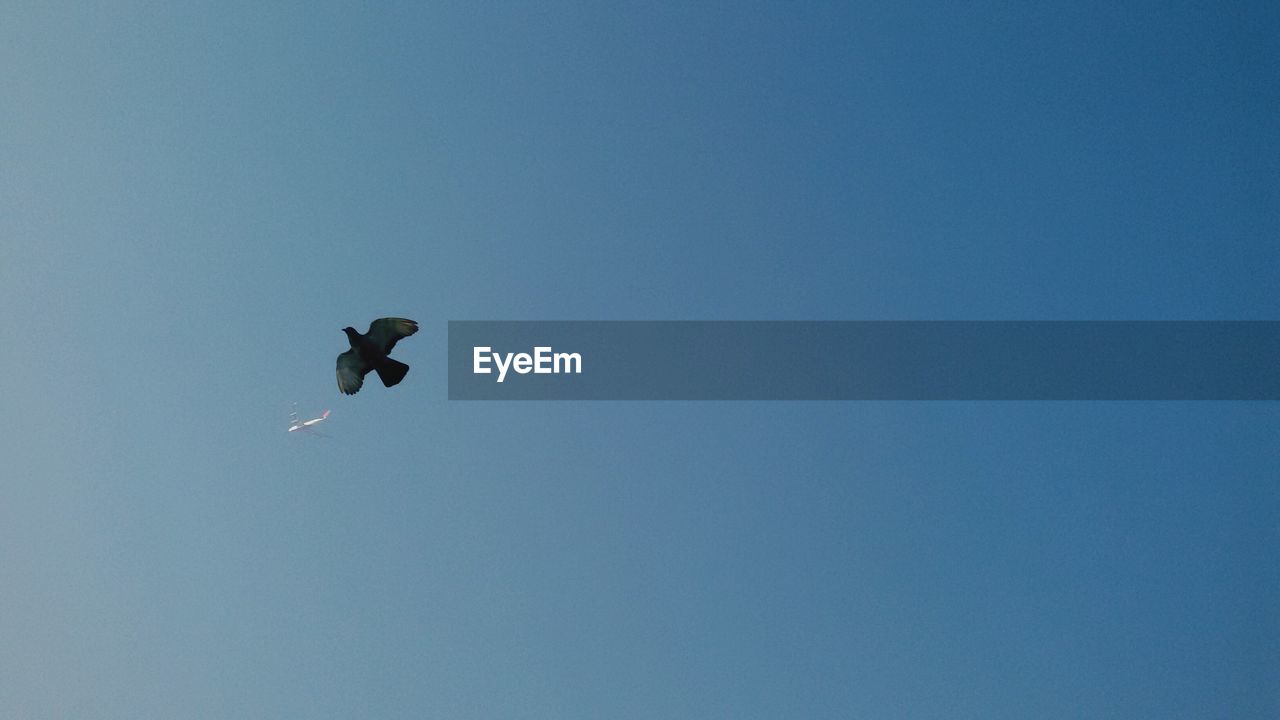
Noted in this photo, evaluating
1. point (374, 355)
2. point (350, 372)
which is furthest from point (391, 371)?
point (350, 372)

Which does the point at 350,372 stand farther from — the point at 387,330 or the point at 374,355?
the point at 387,330

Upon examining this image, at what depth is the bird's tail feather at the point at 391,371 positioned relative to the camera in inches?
849

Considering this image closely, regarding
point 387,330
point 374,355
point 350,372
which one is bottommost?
point 350,372

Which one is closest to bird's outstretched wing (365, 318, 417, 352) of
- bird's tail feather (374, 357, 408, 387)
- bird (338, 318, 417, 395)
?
bird (338, 318, 417, 395)

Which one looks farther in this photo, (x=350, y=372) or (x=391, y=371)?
(x=391, y=371)

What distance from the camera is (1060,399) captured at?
2811cm

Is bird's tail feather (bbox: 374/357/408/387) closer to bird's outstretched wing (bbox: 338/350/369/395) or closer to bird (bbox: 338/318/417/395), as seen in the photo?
bird (bbox: 338/318/417/395)

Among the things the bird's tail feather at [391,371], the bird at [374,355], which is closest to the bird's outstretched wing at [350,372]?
the bird at [374,355]

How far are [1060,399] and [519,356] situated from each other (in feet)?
43.0

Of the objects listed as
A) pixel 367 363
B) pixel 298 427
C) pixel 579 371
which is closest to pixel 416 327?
pixel 367 363

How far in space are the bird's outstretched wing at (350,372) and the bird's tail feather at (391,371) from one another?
0.34 meters

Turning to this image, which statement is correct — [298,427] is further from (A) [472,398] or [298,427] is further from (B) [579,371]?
(B) [579,371]

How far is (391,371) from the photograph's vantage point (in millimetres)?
21625

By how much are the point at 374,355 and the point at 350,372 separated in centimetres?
54
